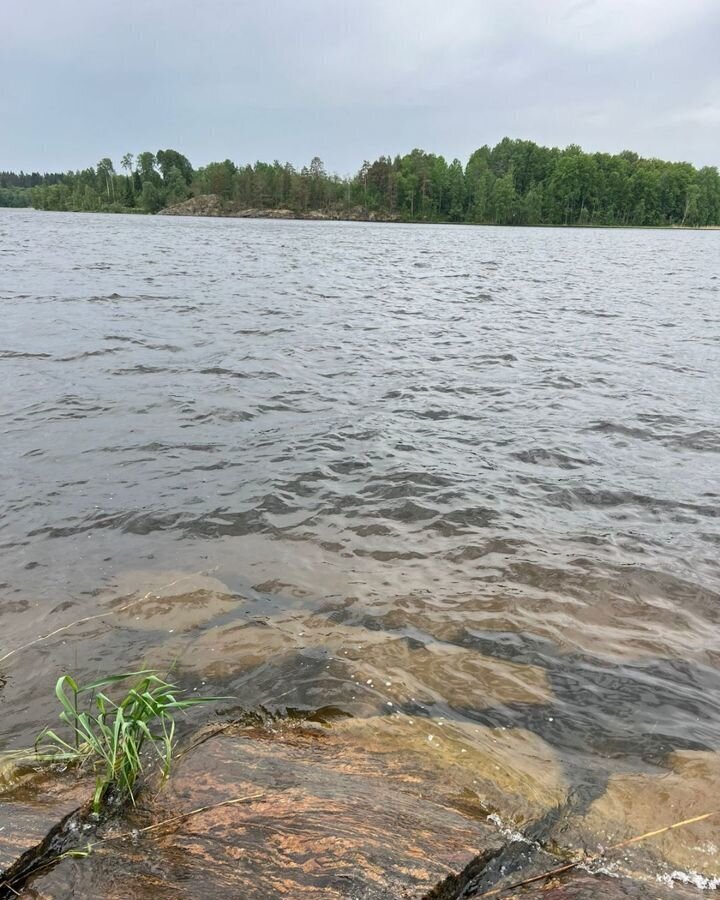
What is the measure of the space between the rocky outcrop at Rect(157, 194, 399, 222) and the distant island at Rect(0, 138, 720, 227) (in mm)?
282

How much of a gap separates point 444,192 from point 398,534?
17600 cm

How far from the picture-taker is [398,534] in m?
6.95

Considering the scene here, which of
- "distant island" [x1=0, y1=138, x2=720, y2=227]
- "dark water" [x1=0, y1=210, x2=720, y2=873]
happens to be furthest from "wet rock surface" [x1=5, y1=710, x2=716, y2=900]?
"distant island" [x1=0, y1=138, x2=720, y2=227]

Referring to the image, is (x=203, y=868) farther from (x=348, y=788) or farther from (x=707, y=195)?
(x=707, y=195)

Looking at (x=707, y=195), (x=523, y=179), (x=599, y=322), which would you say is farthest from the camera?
(x=523, y=179)

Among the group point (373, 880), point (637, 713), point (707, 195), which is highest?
point (707, 195)

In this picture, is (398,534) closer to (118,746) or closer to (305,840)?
(118,746)

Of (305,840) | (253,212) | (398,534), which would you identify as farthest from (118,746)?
(253,212)

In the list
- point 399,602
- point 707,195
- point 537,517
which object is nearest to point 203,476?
point 399,602

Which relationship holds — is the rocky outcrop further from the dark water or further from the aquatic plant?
the aquatic plant

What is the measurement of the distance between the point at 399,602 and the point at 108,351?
11.3 metres

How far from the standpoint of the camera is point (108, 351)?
14.2 meters

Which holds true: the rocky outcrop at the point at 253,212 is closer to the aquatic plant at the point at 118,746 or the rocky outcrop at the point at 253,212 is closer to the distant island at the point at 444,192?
the distant island at the point at 444,192

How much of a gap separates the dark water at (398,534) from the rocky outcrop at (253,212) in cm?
16082
